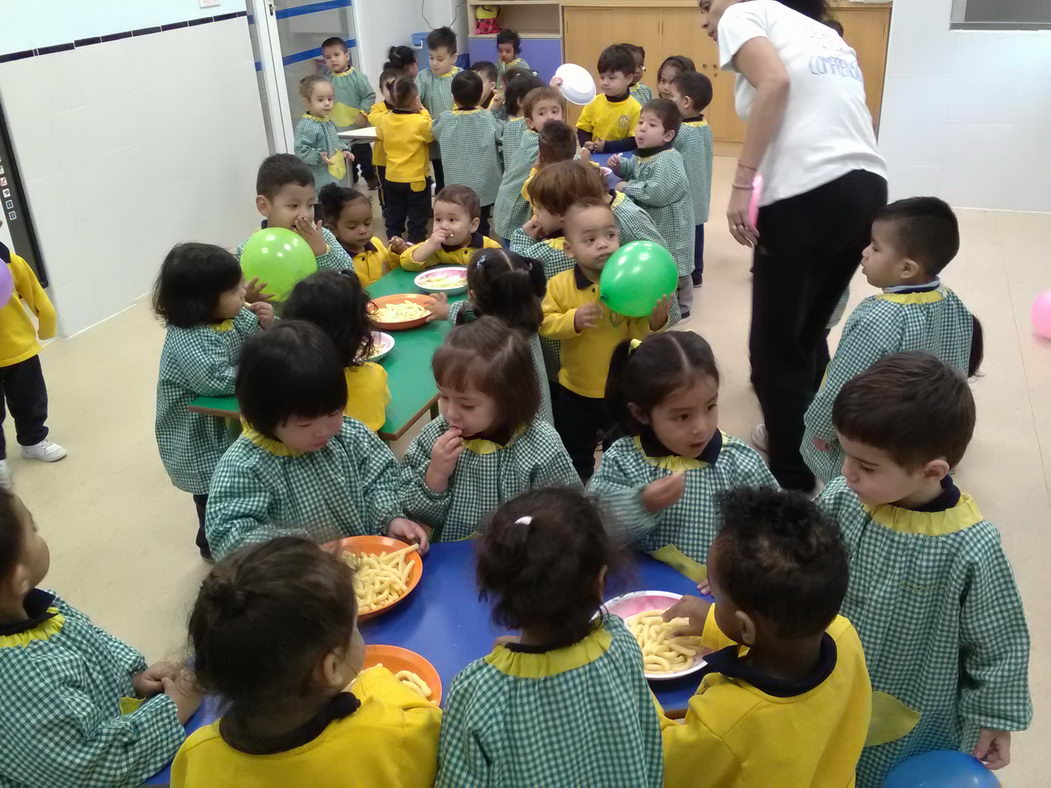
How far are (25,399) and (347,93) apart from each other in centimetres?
402

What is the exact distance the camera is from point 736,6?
2.55 meters

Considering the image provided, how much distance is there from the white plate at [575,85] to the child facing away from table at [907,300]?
3.09 meters

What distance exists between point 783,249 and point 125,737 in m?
2.14

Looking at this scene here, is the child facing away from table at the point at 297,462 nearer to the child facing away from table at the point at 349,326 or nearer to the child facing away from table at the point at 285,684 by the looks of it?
the child facing away from table at the point at 349,326

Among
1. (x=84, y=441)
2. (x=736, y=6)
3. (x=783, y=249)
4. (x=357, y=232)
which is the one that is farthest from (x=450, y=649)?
(x=84, y=441)

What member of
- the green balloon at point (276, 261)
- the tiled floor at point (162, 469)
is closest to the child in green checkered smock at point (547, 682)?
the tiled floor at point (162, 469)

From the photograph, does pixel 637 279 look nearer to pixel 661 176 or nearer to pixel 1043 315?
pixel 661 176

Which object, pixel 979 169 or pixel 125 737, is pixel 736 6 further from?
pixel 979 169

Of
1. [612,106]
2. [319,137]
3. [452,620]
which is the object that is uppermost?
[612,106]

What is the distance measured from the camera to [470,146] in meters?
5.45

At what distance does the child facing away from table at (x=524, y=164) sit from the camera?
13.6 feet

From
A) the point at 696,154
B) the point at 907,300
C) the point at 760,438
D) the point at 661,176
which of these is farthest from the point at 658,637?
the point at 696,154

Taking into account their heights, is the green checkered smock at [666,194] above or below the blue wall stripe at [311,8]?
below

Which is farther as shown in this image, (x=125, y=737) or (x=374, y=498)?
(x=374, y=498)
